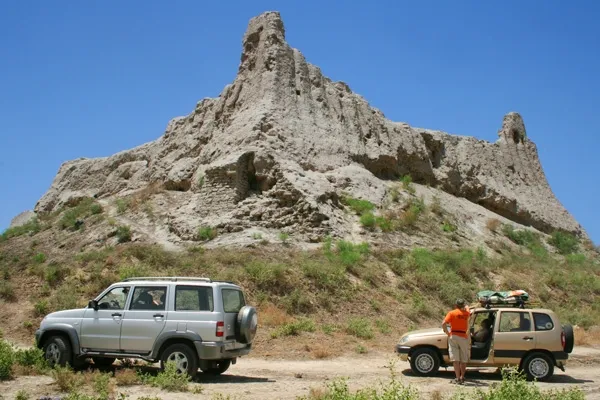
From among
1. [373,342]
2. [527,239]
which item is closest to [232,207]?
[373,342]

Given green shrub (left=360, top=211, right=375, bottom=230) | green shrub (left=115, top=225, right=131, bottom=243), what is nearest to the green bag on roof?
green shrub (left=360, top=211, right=375, bottom=230)

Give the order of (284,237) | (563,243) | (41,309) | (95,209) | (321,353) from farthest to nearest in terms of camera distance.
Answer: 1. (563,243)
2. (95,209)
3. (284,237)
4. (41,309)
5. (321,353)

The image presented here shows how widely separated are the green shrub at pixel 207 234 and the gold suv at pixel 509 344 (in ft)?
38.0

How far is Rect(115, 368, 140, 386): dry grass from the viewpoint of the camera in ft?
32.3

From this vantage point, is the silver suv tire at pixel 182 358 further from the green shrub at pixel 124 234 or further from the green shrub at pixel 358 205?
the green shrub at pixel 358 205

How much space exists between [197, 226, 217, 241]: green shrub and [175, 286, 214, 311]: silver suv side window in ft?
37.6

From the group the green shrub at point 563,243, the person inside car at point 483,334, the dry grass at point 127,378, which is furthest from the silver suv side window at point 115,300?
the green shrub at point 563,243

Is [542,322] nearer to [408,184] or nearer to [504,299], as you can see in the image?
[504,299]

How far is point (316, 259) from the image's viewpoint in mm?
20297

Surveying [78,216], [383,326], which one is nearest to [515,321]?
[383,326]

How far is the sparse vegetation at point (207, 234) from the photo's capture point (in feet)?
72.3

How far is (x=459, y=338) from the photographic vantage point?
10812mm

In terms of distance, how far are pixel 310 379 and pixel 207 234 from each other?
11.8m

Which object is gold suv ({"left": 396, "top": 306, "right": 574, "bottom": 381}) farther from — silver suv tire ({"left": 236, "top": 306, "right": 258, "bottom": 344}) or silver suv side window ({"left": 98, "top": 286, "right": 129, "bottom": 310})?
silver suv side window ({"left": 98, "top": 286, "right": 129, "bottom": 310})
